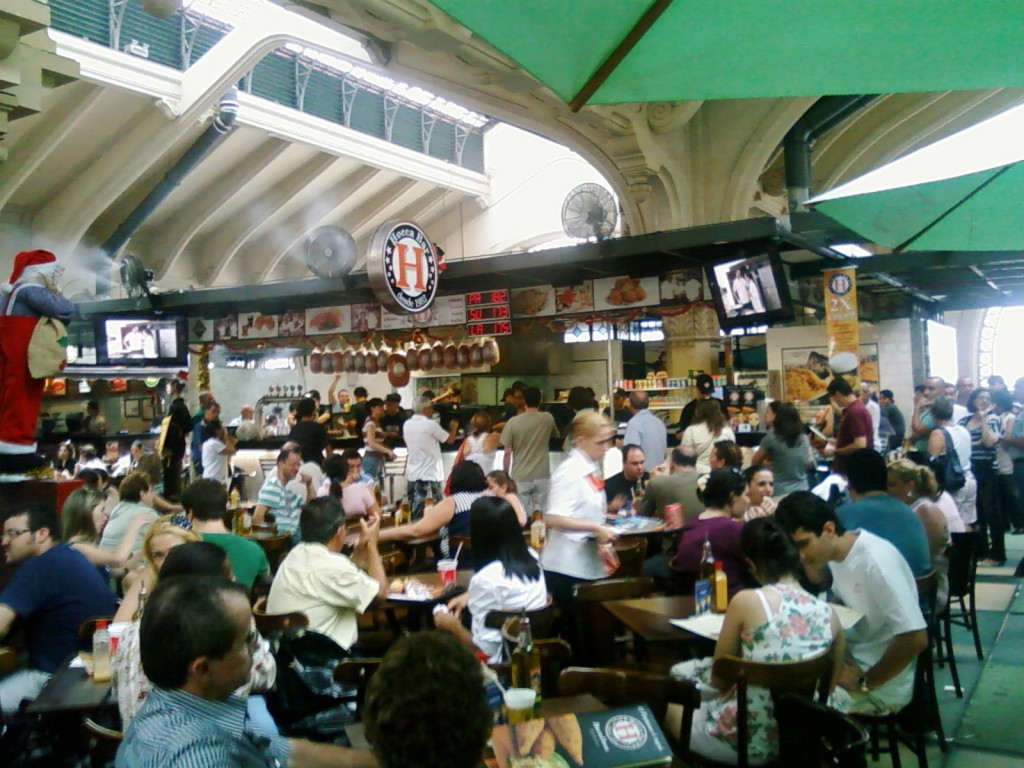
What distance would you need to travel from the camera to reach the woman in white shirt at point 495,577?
3447 millimetres

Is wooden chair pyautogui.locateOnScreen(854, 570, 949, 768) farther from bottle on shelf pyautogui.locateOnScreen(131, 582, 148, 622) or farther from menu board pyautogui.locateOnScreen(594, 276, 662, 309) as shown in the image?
menu board pyautogui.locateOnScreen(594, 276, 662, 309)

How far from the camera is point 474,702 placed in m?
1.52

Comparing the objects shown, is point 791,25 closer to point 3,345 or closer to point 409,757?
point 409,757

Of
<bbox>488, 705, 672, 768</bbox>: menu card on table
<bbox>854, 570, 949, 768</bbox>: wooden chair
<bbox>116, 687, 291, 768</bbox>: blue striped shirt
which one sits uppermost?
<bbox>116, 687, 291, 768</bbox>: blue striped shirt

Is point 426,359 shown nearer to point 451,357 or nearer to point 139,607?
point 451,357

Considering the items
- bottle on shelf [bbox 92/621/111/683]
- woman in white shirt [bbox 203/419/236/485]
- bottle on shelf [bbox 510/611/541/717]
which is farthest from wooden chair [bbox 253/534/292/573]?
woman in white shirt [bbox 203/419/236/485]

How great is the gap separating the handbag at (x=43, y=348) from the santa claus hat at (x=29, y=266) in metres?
0.08

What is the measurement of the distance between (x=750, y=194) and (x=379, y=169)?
1012 centimetres

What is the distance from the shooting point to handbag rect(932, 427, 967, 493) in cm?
694

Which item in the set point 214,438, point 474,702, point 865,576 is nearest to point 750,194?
point 214,438

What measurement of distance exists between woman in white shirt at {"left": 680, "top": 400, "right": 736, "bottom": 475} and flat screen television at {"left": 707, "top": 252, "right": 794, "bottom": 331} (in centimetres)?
129

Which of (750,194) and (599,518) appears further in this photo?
(750,194)

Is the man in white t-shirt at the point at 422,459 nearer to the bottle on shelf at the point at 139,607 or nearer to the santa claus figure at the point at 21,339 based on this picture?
the santa claus figure at the point at 21,339

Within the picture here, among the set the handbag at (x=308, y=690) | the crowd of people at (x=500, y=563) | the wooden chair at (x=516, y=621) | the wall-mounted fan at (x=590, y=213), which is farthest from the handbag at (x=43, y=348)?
the wall-mounted fan at (x=590, y=213)
